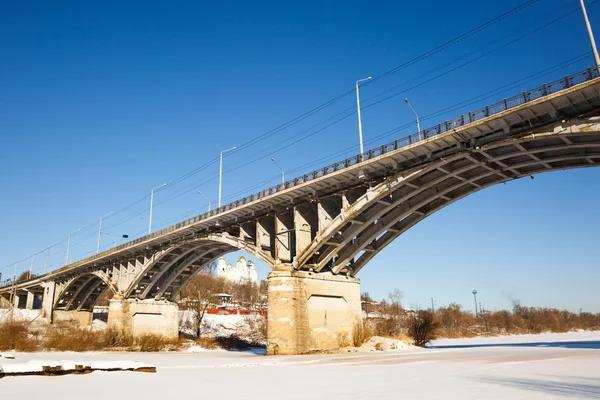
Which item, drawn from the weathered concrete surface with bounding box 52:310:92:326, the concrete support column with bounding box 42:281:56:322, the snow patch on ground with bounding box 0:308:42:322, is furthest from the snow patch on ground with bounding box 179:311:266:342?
the snow patch on ground with bounding box 0:308:42:322

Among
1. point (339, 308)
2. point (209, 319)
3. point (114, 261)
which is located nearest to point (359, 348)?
point (339, 308)

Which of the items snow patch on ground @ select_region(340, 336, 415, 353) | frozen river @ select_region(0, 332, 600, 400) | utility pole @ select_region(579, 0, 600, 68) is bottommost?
snow patch on ground @ select_region(340, 336, 415, 353)

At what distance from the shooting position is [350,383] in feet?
42.7

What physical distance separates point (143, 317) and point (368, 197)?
45379 mm

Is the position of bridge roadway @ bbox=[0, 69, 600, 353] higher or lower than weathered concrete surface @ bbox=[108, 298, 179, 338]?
higher

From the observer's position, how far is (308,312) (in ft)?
116

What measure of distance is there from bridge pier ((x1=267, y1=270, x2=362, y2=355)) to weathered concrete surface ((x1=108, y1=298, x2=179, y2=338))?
118 ft

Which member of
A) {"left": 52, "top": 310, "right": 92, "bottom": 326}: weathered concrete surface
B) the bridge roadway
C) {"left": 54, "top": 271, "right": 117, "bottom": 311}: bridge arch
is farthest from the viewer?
{"left": 52, "top": 310, "right": 92, "bottom": 326}: weathered concrete surface

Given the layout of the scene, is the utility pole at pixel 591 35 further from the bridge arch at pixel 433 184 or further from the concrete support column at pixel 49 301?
the concrete support column at pixel 49 301

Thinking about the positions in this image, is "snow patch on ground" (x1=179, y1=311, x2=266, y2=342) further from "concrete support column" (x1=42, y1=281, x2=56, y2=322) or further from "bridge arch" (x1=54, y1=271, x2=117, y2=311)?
"concrete support column" (x1=42, y1=281, x2=56, y2=322)

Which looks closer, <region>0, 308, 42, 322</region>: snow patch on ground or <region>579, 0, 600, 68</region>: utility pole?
<region>579, 0, 600, 68</region>: utility pole

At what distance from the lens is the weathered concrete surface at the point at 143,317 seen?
208 ft

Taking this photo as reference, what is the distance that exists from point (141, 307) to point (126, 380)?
55.4 metres

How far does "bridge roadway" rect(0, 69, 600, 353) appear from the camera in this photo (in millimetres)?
25328
